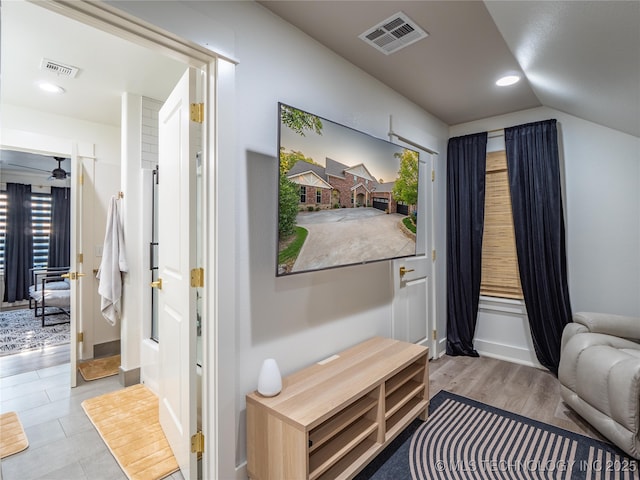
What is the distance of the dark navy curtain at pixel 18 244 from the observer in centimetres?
584

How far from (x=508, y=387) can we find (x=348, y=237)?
200cm

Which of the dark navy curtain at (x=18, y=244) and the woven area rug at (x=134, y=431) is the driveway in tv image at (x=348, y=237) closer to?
the woven area rug at (x=134, y=431)

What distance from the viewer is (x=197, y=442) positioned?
65.7 inches

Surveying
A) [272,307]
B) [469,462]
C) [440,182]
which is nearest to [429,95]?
[440,182]

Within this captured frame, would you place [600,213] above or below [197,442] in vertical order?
above

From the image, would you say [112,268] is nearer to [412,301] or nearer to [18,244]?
[412,301]

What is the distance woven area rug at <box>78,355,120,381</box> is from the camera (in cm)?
306

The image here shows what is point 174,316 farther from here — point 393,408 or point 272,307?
point 393,408

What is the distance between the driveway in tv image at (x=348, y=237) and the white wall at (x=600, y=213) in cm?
169

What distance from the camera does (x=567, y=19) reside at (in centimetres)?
156

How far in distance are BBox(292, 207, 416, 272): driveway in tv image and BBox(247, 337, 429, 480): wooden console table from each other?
0.61 meters

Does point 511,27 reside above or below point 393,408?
above

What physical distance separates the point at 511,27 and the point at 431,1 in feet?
1.60

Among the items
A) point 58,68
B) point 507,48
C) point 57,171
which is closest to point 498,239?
point 507,48
